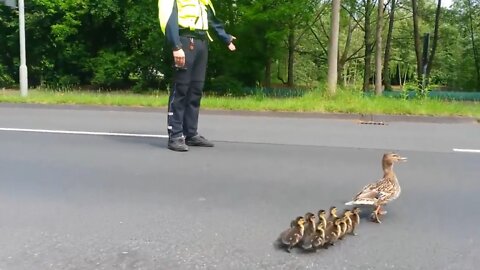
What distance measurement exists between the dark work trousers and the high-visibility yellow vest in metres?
0.16

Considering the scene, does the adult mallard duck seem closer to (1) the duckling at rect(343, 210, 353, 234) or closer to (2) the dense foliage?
(1) the duckling at rect(343, 210, 353, 234)

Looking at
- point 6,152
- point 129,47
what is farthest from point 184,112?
point 129,47

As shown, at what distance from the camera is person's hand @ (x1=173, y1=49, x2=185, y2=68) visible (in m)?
5.99

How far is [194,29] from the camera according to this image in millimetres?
6246

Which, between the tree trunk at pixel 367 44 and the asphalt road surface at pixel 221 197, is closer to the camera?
the asphalt road surface at pixel 221 197

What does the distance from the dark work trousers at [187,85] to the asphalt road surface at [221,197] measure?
1.36ft

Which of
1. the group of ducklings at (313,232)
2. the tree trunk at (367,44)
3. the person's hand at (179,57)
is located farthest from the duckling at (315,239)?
the tree trunk at (367,44)

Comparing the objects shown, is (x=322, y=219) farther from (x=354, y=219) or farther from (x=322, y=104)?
(x=322, y=104)

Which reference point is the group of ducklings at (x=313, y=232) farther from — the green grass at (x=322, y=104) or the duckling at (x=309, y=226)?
the green grass at (x=322, y=104)

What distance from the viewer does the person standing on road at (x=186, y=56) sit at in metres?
6.00

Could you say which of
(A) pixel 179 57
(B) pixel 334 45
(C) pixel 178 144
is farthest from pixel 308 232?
(B) pixel 334 45

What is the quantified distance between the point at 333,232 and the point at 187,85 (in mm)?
3433

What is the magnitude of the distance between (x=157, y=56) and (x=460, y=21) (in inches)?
808

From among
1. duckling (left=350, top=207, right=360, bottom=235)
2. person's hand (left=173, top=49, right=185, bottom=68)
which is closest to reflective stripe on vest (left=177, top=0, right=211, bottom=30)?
person's hand (left=173, top=49, right=185, bottom=68)
